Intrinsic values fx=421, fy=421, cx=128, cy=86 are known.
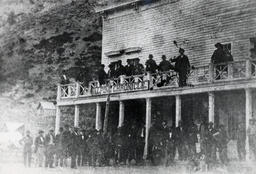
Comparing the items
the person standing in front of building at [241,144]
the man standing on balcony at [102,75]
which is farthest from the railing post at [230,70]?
the man standing on balcony at [102,75]

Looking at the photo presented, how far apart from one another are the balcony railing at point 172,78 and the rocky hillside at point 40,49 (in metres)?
17.4

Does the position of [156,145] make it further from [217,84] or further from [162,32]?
[162,32]

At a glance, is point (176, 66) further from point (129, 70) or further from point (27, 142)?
point (27, 142)

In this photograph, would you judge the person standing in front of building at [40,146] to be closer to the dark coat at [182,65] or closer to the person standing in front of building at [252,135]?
the dark coat at [182,65]

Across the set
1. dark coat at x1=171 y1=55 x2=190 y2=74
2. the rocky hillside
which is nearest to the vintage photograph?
dark coat at x1=171 y1=55 x2=190 y2=74

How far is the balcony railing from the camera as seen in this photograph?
1595cm

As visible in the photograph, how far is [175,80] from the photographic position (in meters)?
18.1

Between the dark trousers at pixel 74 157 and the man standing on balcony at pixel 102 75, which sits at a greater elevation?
the man standing on balcony at pixel 102 75

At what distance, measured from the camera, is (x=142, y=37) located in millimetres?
23172

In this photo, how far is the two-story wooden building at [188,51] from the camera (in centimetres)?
1648

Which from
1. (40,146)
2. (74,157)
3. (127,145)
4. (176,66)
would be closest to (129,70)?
(176,66)

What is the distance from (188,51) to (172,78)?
283 centimetres

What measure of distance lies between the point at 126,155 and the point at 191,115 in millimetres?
4435

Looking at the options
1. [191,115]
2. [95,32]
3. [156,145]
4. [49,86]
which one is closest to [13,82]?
[49,86]
